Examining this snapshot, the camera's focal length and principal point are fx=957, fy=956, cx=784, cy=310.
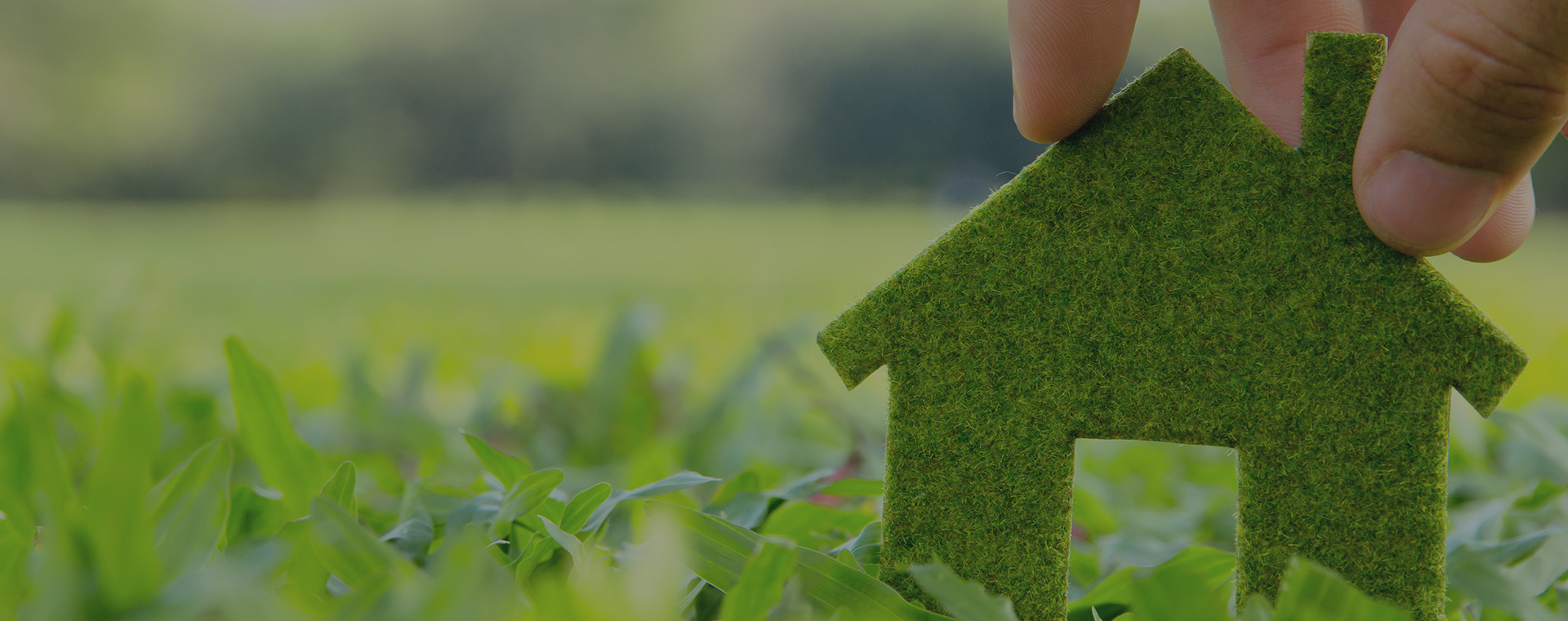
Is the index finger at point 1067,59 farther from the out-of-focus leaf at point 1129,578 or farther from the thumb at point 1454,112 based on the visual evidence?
the out-of-focus leaf at point 1129,578

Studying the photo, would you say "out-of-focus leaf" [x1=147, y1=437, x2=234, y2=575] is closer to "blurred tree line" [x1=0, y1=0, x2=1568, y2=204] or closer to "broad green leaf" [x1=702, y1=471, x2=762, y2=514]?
"broad green leaf" [x1=702, y1=471, x2=762, y2=514]

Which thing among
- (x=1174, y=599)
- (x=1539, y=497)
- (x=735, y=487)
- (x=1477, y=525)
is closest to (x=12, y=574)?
(x=735, y=487)

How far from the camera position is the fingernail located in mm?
557

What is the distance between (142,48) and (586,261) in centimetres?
776

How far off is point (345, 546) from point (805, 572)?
23cm

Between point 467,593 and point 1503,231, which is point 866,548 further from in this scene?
point 1503,231

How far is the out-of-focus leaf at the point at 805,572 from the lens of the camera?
0.51 meters

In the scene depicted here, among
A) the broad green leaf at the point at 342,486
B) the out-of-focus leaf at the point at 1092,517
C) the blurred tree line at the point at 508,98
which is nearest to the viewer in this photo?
the broad green leaf at the point at 342,486

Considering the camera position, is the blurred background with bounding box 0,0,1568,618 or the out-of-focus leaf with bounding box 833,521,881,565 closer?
the out-of-focus leaf with bounding box 833,521,881,565

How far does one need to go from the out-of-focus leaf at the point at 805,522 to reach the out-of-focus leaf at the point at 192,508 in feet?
1.15

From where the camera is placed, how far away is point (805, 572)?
52 cm

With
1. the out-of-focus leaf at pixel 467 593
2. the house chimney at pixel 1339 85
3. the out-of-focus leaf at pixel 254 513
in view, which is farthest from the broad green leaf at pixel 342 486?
the house chimney at pixel 1339 85

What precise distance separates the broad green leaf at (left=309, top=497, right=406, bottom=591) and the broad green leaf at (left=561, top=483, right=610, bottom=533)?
0.46 feet

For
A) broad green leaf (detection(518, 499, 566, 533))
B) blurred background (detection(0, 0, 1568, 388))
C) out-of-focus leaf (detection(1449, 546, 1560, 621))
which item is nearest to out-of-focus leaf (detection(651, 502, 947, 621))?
broad green leaf (detection(518, 499, 566, 533))
